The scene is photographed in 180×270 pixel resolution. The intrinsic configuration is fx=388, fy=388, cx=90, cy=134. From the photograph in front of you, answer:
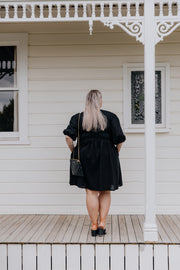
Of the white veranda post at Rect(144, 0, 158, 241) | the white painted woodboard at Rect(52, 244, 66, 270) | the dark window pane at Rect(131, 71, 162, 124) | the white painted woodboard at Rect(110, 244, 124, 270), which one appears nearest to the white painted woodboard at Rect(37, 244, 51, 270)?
the white painted woodboard at Rect(52, 244, 66, 270)

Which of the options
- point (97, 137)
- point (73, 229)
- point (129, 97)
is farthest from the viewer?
point (129, 97)

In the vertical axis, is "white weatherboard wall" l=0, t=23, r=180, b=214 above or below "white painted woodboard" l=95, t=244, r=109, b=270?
above

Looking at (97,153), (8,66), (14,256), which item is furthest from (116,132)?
(8,66)

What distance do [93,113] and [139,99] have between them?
63.6 inches

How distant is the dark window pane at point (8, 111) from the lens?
5.96 m

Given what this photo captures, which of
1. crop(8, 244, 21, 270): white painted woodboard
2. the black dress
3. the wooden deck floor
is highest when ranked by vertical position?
the black dress

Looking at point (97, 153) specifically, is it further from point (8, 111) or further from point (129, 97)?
point (8, 111)

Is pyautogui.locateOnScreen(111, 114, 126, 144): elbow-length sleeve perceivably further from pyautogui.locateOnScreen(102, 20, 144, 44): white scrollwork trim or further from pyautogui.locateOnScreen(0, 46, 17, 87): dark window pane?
pyautogui.locateOnScreen(0, 46, 17, 87): dark window pane

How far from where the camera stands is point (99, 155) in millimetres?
4551

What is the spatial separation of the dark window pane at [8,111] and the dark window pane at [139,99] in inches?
70.4

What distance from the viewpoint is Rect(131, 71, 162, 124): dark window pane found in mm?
5859

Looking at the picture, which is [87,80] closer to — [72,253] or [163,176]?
[163,176]

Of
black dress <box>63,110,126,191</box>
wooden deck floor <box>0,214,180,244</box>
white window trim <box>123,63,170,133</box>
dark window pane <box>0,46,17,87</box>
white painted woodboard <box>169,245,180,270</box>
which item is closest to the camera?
white painted woodboard <box>169,245,180,270</box>

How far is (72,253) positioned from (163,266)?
101 cm
